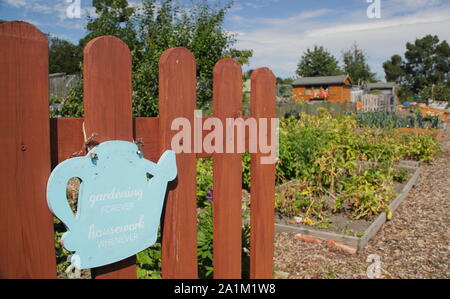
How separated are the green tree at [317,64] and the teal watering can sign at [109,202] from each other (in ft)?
182

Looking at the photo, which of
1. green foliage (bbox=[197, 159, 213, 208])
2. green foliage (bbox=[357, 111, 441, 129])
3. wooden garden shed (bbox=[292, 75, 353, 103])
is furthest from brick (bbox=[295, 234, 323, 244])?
wooden garden shed (bbox=[292, 75, 353, 103])

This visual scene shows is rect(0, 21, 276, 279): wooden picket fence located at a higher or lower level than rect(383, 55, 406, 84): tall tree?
lower

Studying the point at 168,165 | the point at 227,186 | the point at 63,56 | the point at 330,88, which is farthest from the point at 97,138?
the point at 330,88

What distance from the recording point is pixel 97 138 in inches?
48.5

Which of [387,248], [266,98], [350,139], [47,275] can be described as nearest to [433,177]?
[350,139]

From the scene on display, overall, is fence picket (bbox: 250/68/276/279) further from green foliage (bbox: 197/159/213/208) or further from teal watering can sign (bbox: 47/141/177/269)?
green foliage (bbox: 197/159/213/208)

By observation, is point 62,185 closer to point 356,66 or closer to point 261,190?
point 261,190

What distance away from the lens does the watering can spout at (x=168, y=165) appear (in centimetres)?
139

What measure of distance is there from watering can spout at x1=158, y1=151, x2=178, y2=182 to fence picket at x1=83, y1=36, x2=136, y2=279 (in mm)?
148

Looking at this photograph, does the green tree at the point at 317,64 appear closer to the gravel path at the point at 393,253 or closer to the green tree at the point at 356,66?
the green tree at the point at 356,66

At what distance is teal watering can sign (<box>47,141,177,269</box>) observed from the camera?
1.17 m

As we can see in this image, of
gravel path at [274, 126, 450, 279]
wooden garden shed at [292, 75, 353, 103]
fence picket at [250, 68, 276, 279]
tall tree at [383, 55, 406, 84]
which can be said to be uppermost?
tall tree at [383, 55, 406, 84]

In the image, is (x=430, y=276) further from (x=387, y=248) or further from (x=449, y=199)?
(x=449, y=199)

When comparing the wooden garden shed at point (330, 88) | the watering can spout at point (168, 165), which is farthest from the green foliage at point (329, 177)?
the wooden garden shed at point (330, 88)
